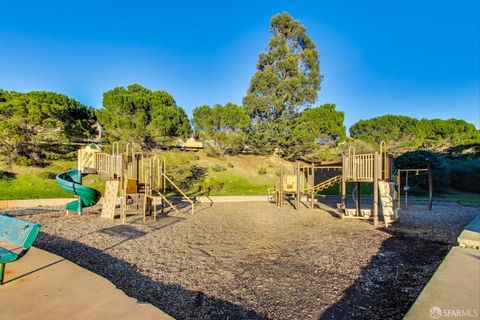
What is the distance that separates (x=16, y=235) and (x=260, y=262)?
4.58 m

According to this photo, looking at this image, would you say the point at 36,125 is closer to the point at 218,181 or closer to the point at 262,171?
the point at 218,181

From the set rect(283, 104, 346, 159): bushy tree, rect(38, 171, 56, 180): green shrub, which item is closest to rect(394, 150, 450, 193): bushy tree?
rect(283, 104, 346, 159): bushy tree

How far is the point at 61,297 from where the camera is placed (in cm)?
367

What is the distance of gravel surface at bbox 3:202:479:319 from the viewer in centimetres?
470

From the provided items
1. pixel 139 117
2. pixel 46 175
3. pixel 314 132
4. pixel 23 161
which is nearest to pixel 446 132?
pixel 314 132

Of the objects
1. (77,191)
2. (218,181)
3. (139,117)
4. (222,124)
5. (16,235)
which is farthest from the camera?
(222,124)

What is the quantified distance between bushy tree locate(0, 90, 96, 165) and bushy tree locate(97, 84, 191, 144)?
233 cm

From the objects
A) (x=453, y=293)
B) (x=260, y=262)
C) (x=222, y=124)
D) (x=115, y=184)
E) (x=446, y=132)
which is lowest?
(x=260, y=262)

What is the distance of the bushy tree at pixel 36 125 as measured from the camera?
856 inches

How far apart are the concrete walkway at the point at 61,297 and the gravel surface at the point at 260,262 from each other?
925mm

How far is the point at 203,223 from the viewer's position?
472 inches

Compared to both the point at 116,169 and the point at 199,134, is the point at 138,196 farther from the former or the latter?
the point at 199,134

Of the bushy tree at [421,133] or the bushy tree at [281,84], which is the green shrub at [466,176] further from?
the bushy tree at [281,84]

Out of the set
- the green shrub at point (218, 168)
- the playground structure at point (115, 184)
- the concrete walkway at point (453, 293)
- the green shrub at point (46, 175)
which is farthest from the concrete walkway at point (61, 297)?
the green shrub at point (218, 168)
